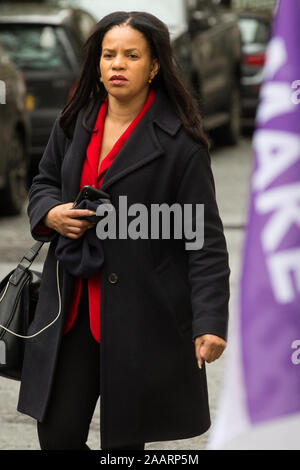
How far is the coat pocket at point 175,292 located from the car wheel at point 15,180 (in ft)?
22.3

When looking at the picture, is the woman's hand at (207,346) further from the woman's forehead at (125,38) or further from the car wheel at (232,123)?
the car wheel at (232,123)

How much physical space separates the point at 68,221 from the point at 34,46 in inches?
337

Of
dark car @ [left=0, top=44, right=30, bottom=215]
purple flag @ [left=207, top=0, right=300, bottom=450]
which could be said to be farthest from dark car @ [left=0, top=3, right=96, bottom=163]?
purple flag @ [left=207, top=0, right=300, bottom=450]

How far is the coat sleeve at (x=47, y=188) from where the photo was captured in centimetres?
370

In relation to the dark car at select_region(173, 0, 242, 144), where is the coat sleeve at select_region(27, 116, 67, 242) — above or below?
above

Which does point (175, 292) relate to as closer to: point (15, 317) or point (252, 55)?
point (15, 317)

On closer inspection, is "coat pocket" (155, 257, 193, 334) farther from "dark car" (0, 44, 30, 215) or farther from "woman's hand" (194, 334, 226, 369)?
"dark car" (0, 44, 30, 215)

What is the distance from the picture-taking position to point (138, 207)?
3.57 metres

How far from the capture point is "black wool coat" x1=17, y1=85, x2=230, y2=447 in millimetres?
3566

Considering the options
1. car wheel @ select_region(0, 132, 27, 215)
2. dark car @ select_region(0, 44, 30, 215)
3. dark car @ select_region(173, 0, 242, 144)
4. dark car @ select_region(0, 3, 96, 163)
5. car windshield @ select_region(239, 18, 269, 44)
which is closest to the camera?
dark car @ select_region(0, 44, 30, 215)

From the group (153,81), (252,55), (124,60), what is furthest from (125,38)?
(252,55)

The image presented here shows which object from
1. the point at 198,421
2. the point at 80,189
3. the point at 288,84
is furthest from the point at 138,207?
the point at 288,84

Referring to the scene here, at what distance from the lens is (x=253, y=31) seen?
1775 centimetres

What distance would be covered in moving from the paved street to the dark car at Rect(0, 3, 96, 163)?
4.19 ft
